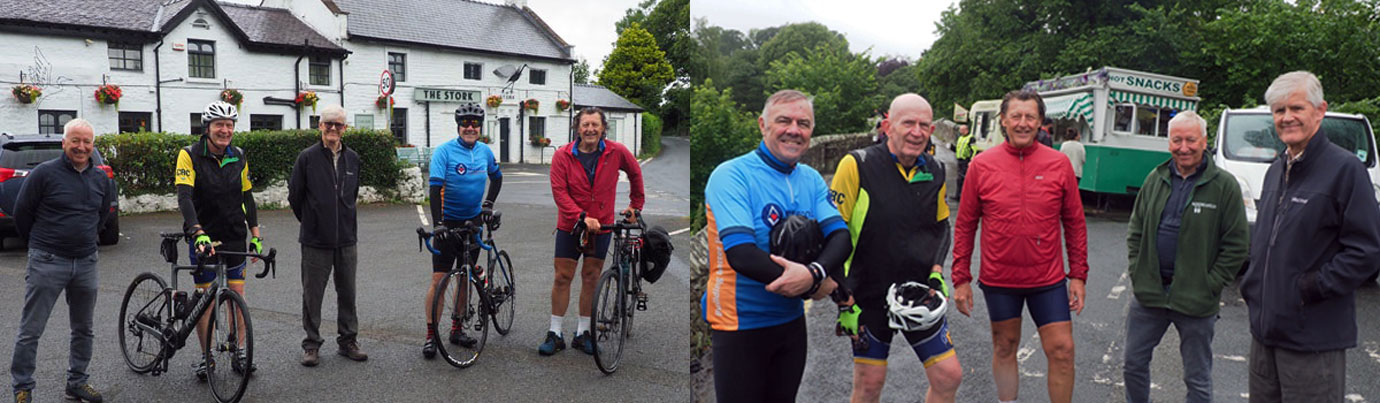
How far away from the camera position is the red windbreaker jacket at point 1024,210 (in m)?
2.72

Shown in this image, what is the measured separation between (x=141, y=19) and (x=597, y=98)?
14.3 meters

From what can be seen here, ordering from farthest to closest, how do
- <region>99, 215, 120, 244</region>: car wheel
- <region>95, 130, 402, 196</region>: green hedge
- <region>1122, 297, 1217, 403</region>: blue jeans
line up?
<region>95, 130, 402, 196</region>: green hedge < <region>99, 215, 120, 244</region>: car wheel < <region>1122, 297, 1217, 403</region>: blue jeans

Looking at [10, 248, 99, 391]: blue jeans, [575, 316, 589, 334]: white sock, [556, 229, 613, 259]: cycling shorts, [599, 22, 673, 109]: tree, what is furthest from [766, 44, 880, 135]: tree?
[10, 248, 99, 391]: blue jeans

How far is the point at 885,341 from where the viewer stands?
2559mm

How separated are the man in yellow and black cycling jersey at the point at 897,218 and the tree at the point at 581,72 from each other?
3.40ft

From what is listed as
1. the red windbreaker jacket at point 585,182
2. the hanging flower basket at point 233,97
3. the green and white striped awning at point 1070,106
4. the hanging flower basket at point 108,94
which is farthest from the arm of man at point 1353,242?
the hanging flower basket at point 108,94

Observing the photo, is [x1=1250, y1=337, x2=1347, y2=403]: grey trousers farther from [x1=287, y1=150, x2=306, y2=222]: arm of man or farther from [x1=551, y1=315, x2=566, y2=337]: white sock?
[x1=287, y1=150, x2=306, y2=222]: arm of man

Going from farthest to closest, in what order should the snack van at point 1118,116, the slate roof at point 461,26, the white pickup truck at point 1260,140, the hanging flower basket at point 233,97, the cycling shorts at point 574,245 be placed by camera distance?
the hanging flower basket at point 233,97 → the snack van at point 1118,116 → the white pickup truck at point 1260,140 → the slate roof at point 461,26 → the cycling shorts at point 574,245

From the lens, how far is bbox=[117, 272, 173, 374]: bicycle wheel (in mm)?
3984

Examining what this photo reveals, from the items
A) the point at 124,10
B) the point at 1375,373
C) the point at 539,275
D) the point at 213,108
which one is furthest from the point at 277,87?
the point at 1375,373

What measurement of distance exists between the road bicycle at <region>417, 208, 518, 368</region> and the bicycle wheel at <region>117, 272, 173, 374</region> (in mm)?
1175

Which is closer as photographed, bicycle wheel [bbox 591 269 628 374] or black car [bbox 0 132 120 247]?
bicycle wheel [bbox 591 269 628 374]

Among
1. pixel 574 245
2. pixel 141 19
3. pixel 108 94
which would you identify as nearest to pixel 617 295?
pixel 574 245

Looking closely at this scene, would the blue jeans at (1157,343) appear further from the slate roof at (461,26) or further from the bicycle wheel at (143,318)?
the bicycle wheel at (143,318)
